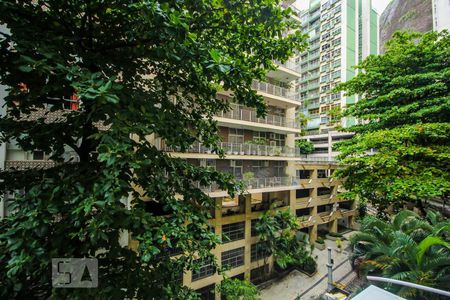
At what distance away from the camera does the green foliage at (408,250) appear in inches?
207

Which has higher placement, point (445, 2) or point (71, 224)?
point (445, 2)

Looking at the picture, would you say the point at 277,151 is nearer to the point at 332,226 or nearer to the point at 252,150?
the point at 252,150

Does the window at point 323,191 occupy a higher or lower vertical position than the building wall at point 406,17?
lower

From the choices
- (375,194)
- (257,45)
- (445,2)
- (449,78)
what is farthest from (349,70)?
(257,45)

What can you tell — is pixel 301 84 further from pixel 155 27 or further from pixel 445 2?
pixel 155 27

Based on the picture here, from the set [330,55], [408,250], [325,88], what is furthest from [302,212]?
[330,55]

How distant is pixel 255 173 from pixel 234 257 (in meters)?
5.50

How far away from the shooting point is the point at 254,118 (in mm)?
12984

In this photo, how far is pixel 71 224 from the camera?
86.1 inches

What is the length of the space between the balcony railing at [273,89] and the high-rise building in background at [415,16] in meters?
6.36

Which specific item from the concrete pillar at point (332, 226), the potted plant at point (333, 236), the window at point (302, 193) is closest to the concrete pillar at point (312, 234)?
the potted plant at point (333, 236)

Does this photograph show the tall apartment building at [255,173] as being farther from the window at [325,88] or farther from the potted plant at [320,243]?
the window at [325,88]

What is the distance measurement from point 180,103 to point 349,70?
35.6m

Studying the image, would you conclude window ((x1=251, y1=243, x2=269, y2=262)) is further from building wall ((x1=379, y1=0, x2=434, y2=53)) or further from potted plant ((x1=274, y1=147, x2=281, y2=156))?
building wall ((x1=379, y1=0, x2=434, y2=53))
